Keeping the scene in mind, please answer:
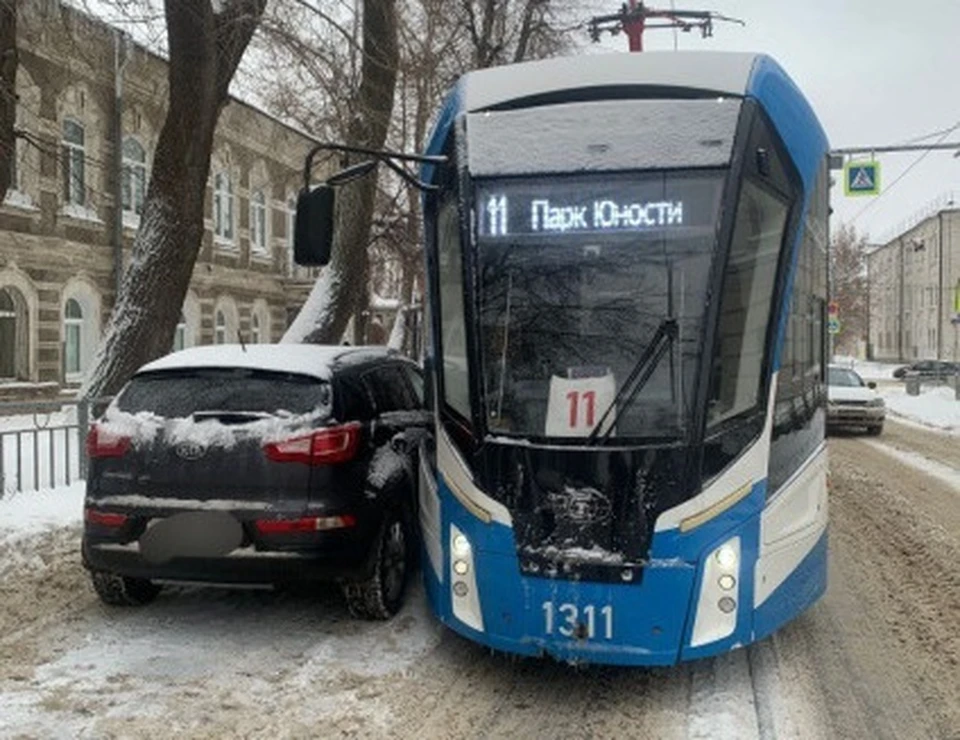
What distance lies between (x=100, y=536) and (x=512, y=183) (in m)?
3.00

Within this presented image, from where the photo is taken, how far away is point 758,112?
4883mm

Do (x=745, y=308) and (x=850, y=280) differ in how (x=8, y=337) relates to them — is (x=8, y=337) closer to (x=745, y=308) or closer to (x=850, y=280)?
(x=745, y=308)

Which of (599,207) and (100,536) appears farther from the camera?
(100,536)

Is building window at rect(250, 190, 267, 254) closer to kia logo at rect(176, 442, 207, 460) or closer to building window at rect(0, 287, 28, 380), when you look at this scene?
building window at rect(0, 287, 28, 380)

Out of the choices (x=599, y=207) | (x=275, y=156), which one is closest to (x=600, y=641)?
(x=599, y=207)

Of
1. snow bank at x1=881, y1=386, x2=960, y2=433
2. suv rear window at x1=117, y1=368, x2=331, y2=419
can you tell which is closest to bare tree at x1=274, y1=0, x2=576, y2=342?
suv rear window at x1=117, y1=368, x2=331, y2=419

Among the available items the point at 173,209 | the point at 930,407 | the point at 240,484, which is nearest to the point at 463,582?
the point at 240,484

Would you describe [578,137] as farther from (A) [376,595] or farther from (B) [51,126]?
(B) [51,126]

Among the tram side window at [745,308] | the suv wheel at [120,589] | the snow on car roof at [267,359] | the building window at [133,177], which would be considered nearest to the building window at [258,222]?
the building window at [133,177]

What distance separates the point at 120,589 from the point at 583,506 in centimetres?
313

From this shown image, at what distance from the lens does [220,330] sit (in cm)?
2878

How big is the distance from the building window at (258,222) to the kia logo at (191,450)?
25683 millimetres

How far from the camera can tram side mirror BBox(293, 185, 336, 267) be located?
5355 mm

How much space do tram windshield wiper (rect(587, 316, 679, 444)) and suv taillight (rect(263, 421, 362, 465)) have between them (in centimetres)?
166
